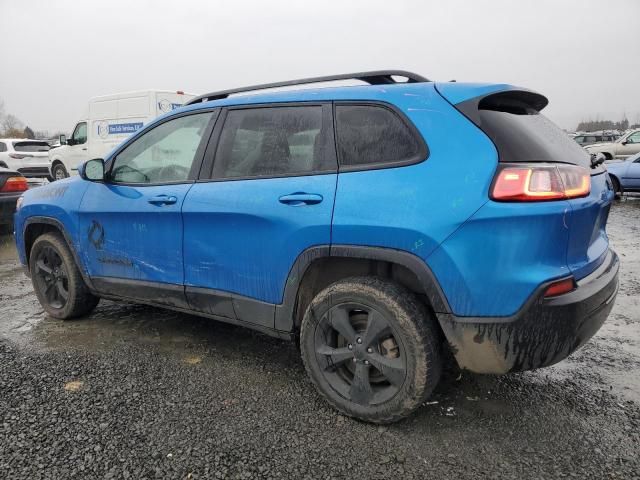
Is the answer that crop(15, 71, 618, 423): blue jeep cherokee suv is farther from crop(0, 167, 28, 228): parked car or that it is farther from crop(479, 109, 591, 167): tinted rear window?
crop(0, 167, 28, 228): parked car

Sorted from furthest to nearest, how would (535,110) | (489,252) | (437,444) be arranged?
(535,110) → (437,444) → (489,252)

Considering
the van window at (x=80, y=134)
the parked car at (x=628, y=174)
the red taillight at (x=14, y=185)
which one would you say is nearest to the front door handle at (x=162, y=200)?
the red taillight at (x=14, y=185)

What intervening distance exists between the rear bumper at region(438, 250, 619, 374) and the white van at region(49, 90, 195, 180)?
1171 centimetres

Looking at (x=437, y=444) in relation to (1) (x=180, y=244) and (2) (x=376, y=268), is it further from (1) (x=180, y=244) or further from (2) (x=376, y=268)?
(1) (x=180, y=244)

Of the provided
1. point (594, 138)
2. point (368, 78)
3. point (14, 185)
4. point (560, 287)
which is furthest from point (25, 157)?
point (594, 138)

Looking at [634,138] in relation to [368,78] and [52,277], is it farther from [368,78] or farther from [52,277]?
[52,277]

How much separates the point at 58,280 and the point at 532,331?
3634 millimetres

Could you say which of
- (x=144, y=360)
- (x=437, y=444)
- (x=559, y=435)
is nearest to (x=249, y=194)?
(x=144, y=360)

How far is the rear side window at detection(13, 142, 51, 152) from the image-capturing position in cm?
1688

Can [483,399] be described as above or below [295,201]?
below

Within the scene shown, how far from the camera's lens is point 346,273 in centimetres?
267

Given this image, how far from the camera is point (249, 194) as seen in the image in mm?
2781

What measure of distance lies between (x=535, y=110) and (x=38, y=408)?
317cm

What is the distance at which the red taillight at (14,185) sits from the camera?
743cm
